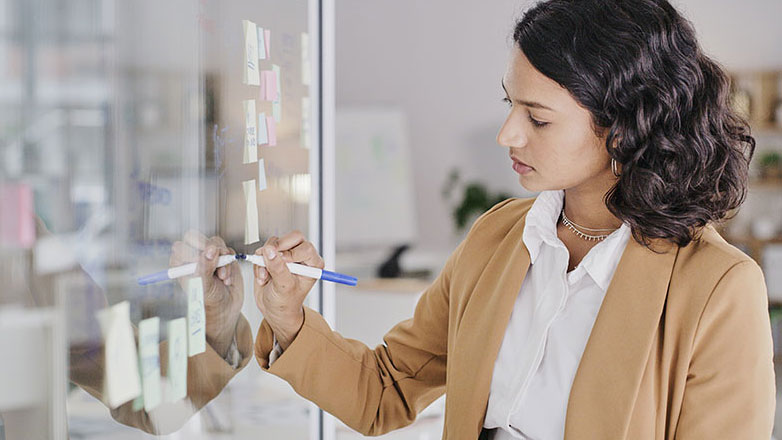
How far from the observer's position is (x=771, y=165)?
429cm

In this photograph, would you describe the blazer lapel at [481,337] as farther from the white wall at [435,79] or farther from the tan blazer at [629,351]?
the white wall at [435,79]

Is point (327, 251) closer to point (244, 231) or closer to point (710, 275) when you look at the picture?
point (244, 231)

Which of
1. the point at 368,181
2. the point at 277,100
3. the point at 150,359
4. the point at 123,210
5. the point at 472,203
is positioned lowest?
the point at 472,203

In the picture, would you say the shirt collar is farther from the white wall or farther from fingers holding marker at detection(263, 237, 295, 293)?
the white wall

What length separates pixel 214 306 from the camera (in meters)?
0.91

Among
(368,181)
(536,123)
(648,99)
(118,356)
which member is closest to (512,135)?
(536,123)

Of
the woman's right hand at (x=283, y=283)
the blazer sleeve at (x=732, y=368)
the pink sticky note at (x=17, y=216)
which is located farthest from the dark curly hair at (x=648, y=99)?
the pink sticky note at (x=17, y=216)

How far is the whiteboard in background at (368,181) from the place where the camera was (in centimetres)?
452

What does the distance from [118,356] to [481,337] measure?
0.59m

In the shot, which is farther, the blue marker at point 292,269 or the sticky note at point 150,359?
the blue marker at point 292,269

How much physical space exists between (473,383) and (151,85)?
641 millimetres

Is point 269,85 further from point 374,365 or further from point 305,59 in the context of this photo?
point 374,365

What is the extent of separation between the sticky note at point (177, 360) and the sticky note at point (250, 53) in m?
0.33

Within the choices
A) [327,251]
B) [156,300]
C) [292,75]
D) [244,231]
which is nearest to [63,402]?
[156,300]
